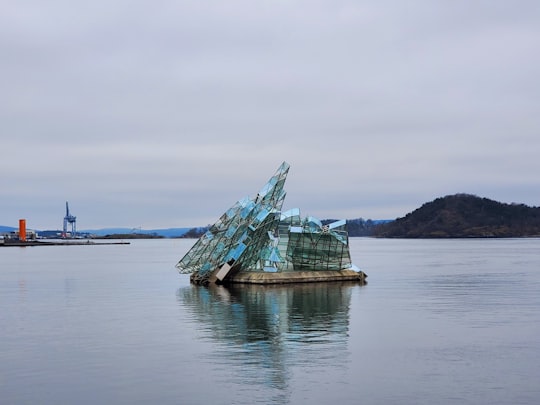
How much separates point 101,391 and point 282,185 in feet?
195

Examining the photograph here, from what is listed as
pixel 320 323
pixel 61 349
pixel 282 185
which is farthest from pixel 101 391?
pixel 282 185

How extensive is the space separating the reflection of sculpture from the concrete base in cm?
52

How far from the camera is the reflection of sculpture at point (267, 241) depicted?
84750mm

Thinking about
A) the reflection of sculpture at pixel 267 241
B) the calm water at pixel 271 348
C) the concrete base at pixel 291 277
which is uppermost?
the reflection of sculpture at pixel 267 241

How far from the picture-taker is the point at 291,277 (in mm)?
87625

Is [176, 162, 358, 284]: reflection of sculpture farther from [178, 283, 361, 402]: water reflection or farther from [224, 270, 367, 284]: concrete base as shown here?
[178, 283, 361, 402]: water reflection

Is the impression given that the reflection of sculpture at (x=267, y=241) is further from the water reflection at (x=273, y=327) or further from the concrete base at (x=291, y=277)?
the water reflection at (x=273, y=327)

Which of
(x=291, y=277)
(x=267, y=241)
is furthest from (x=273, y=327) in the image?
(x=291, y=277)

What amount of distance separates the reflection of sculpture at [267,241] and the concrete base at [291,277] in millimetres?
522

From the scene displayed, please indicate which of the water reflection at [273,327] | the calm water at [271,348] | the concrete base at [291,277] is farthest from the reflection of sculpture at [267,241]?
the calm water at [271,348]

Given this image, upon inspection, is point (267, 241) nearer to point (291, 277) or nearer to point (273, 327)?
point (291, 277)

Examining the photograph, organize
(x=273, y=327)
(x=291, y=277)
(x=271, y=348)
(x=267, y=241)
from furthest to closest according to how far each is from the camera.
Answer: (x=291, y=277), (x=267, y=241), (x=273, y=327), (x=271, y=348)

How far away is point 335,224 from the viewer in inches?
3659

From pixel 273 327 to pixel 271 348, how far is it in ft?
30.0
